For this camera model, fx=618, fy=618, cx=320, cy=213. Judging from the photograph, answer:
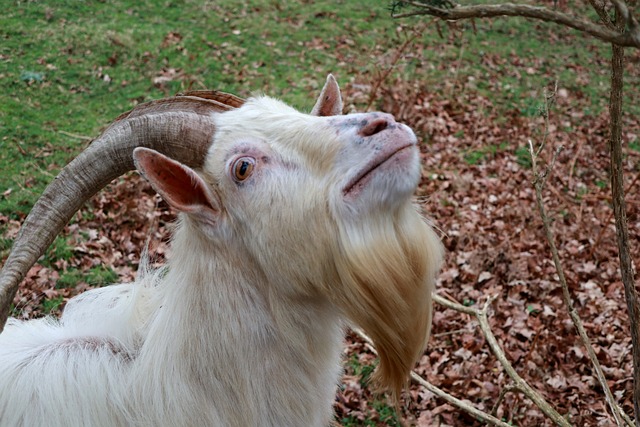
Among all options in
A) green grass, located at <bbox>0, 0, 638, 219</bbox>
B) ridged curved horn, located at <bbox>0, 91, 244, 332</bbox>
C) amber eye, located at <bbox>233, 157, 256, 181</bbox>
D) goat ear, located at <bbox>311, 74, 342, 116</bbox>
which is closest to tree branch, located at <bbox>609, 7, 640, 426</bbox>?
goat ear, located at <bbox>311, 74, 342, 116</bbox>

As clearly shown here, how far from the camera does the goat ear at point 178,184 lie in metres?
2.62

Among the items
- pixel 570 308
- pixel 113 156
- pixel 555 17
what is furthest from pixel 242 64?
pixel 555 17

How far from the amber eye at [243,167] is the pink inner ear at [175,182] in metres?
0.16

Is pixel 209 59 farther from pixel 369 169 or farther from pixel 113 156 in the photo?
pixel 369 169

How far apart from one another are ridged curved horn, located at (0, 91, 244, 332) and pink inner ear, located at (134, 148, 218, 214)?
18 centimetres

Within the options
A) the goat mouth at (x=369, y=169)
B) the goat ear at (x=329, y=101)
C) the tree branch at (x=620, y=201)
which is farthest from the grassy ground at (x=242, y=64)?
the goat mouth at (x=369, y=169)

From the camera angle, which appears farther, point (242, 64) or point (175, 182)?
point (242, 64)

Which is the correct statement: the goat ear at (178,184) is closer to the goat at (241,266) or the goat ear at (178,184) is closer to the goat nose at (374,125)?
the goat at (241,266)

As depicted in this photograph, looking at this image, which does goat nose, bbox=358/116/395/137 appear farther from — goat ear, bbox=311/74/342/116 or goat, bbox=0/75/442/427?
goat ear, bbox=311/74/342/116

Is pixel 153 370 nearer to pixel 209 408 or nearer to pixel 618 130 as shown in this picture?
pixel 209 408

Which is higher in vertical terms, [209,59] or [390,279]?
[390,279]

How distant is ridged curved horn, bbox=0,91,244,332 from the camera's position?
9.09 feet

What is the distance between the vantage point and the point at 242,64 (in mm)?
11570

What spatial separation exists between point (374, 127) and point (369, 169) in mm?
198
